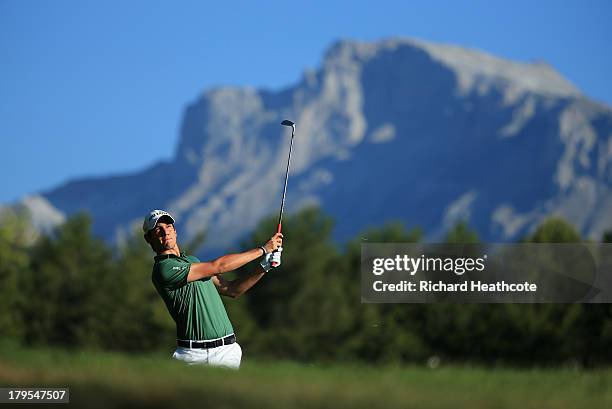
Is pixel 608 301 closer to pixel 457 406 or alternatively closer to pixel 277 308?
pixel 277 308

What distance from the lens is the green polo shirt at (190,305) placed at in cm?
1071

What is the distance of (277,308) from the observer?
98.7 metres

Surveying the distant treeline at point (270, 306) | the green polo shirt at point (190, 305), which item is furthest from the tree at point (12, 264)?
the green polo shirt at point (190, 305)

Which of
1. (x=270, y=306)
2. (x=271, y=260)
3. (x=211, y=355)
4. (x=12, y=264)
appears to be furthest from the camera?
(x=270, y=306)

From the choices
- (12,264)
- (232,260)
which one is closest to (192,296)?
(232,260)

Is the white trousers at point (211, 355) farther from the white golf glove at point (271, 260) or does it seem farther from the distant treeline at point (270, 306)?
the distant treeline at point (270, 306)

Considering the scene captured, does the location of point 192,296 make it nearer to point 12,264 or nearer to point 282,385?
point 282,385

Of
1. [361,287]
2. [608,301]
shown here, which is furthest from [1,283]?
[608,301]

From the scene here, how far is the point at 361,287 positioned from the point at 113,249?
77.4 ft

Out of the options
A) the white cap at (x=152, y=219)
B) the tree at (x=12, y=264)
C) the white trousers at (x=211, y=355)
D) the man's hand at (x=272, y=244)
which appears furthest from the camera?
the tree at (x=12, y=264)

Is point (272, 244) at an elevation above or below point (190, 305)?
above

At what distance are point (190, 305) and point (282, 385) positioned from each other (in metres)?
4.30

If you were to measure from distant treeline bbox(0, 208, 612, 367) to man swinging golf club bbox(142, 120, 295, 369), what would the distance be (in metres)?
74.1

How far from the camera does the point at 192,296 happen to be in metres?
10.8
